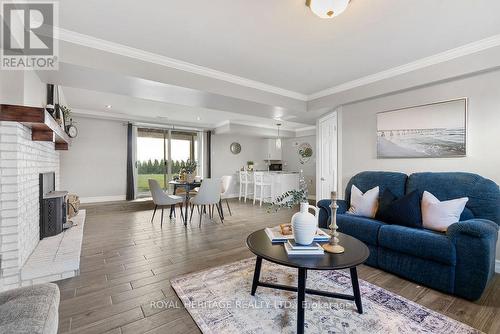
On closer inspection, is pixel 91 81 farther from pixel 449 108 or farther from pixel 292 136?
pixel 292 136

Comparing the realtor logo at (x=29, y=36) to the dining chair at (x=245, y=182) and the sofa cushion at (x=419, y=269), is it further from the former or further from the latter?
the dining chair at (x=245, y=182)

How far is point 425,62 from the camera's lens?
2.78 meters

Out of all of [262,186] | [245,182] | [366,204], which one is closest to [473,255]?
[366,204]

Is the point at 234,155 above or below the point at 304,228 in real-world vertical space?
above

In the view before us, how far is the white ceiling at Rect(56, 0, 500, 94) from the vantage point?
6.22ft

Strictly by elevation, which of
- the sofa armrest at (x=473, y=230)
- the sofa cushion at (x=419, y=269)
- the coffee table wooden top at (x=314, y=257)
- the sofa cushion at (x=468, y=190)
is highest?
the sofa cushion at (x=468, y=190)

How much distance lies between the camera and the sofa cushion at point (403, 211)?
96.3 inches

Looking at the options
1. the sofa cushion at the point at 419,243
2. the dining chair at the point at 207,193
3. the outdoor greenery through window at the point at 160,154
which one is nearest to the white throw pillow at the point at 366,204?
the sofa cushion at the point at 419,243

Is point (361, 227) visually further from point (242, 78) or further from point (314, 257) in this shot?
point (242, 78)

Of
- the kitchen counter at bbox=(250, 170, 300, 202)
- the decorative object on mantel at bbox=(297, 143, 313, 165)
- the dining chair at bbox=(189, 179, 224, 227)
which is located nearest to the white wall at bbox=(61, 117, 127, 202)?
the dining chair at bbox=(189, 179, 224, 227)

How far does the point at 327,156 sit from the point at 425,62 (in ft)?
6.72

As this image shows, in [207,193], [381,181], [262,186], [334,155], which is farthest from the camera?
[262,186]

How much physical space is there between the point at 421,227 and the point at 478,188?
67cm

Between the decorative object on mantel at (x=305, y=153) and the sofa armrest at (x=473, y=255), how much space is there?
5.84m
